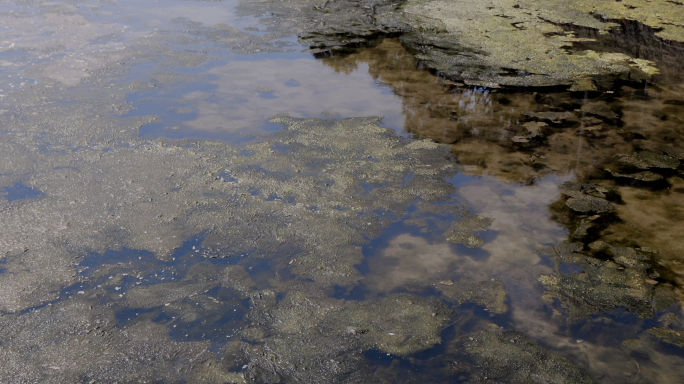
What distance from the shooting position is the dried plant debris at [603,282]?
299 centimetres

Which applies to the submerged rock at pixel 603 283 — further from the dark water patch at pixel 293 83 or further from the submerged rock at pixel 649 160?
the dark water patch at pixel 293 83

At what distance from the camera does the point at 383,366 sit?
2645mm

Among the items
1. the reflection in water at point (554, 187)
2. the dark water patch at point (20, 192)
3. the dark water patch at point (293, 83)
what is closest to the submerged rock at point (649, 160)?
the reflection in water at point (554, 187)

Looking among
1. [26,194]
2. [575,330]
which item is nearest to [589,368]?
[575,330]

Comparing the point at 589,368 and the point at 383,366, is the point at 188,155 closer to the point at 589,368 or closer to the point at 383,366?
the point at 383,366

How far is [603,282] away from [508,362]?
2.81 feet

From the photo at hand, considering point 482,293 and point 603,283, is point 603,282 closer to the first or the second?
point 603,283

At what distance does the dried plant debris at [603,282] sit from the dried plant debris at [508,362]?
354 millimetres

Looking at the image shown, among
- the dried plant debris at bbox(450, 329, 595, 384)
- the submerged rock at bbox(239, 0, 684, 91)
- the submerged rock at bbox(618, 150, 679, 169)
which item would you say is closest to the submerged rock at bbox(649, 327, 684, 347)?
the dried plant debris at bbox(450, 329, 595, 384)

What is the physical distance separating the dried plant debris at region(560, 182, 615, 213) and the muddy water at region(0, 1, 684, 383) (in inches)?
0.6

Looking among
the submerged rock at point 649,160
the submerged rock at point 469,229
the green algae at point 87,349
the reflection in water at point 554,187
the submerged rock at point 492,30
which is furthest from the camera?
the submerged rock at point 492,30

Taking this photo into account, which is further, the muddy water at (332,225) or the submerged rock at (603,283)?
the submerged rock at (603,283)

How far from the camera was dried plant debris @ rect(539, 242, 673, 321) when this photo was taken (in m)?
→ 2.99

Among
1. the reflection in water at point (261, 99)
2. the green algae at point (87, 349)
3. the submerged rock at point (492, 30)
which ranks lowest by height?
the green algae at point (87, 349)
